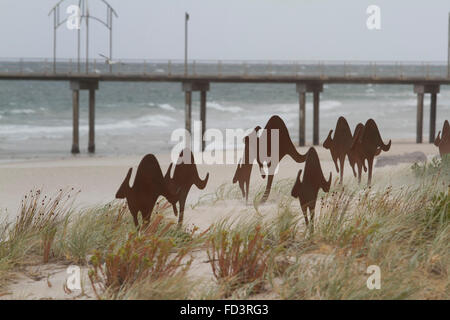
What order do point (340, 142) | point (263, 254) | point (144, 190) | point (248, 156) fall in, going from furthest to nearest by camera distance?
point (340, 142) < point (248, 156) < point (144, 190) < point (263, 254)

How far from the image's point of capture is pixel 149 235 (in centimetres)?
728

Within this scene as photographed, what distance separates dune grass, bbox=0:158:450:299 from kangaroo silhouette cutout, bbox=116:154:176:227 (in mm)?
183

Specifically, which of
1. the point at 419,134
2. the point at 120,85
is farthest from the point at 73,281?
the point at 120,85

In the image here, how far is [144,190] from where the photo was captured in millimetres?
7531

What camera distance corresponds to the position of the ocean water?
36.9 metres

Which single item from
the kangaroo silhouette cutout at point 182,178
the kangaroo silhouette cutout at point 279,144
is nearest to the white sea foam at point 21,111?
the kangaroo silhouette cutout at point 279,144

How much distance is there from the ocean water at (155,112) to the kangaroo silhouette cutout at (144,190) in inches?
860

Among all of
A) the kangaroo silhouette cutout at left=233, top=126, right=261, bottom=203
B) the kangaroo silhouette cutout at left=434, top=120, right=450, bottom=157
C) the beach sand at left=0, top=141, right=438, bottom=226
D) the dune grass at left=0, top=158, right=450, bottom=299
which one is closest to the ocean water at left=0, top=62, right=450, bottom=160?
the beach sand at left=0, top=141, right=438, bottom=226

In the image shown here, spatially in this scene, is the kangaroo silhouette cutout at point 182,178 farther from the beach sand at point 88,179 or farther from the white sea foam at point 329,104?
the white sea foam at point 329,104

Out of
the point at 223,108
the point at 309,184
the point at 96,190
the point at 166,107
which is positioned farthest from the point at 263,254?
the point at 223,108

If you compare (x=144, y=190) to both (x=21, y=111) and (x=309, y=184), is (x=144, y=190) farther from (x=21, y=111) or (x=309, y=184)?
(x=21, y=111)

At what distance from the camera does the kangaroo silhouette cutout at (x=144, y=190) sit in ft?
24.5

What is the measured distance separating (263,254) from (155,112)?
1998 inches
